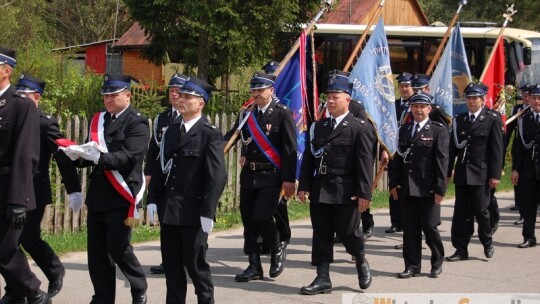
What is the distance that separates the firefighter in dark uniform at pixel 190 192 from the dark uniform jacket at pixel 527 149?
18.6 ft

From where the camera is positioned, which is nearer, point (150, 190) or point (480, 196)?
point (150, 190)

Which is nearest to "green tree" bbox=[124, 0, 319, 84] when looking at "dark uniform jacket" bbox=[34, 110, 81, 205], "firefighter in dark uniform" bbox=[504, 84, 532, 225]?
"firefighter in dark uniform" bbox=[504, 84, 532, 225]

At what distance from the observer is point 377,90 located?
1064 centimetres

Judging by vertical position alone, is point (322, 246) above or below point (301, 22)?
below

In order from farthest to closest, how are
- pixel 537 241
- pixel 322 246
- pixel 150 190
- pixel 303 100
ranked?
pixel 537 241, pixel 303 100, pixel 322 246, pixel 150 190

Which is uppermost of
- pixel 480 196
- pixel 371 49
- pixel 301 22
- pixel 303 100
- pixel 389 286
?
pixel 301 22

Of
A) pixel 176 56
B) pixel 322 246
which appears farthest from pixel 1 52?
pixel 176 56

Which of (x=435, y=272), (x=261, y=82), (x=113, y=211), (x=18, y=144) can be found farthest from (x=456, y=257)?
(x=18, y=144)

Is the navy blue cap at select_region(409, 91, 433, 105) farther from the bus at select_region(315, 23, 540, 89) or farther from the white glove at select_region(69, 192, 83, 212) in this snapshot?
the bus at select_region(315, 23, 540, 89)

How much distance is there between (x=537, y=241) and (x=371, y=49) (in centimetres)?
345

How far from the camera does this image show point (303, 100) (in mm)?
9938

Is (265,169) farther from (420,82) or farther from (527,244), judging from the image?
(527,244)

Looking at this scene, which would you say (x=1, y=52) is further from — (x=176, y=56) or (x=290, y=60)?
(x=176, y=56)

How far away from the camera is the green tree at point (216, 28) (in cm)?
1711
